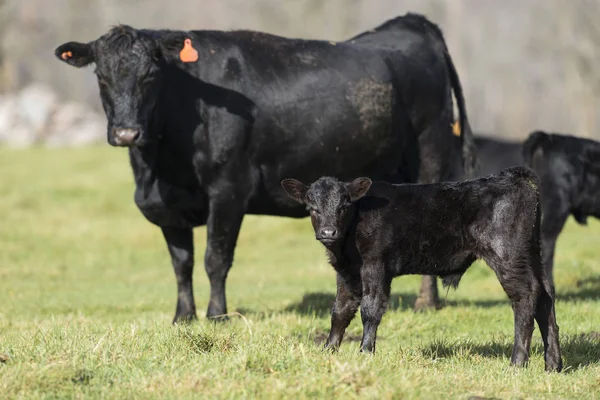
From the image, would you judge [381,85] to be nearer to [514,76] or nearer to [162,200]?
[162,200]

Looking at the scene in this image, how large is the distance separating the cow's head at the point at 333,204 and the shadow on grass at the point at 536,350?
1.13 meters

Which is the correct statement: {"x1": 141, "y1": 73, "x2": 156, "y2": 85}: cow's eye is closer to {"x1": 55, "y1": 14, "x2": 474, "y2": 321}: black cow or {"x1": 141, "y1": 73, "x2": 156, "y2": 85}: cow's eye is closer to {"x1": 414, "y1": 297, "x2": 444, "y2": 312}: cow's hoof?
{"x1": 55, "y1": 14, "x2": 474, "y2": 321}: black cow

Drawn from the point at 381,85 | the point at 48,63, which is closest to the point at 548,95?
the point at 48,63

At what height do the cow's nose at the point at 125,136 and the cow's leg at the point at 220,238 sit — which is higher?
the cow's nose at the point at 125,136

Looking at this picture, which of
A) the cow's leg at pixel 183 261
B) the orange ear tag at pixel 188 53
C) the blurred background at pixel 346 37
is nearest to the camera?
the orange ear tag at pixel 188 53

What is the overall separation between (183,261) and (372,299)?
369cm

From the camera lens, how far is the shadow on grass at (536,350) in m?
7.05

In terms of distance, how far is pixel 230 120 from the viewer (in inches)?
376

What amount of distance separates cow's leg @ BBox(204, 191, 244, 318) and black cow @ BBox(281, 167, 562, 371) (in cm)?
242

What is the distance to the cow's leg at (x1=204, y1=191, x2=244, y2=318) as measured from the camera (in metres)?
9.38

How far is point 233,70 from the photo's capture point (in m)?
9.82

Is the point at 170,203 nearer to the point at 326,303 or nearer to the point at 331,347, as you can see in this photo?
the point at 326,303

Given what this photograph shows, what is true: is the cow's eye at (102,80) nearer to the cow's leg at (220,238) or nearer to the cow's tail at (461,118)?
the cow's leg at (220,238)

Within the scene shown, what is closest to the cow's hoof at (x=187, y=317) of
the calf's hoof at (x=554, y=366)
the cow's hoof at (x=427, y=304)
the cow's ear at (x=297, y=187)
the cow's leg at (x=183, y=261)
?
the cow's leg at (x=183, y=261)
